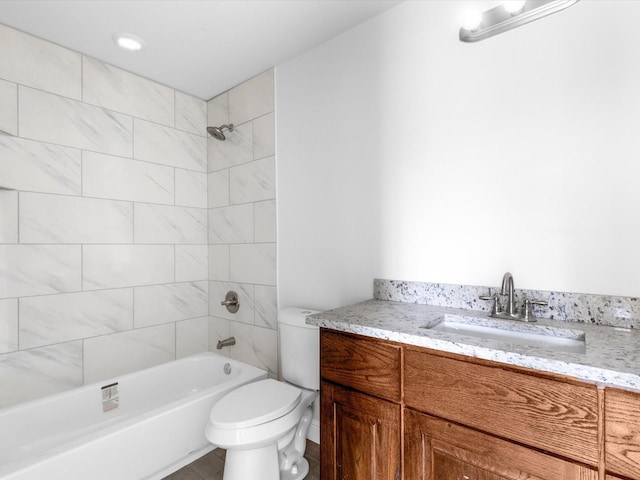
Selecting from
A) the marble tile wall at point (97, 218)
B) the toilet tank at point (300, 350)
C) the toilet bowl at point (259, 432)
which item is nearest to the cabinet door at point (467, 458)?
the toilet bowl at point (259, 432)

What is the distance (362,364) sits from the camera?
1.29m

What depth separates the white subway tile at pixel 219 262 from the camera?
103 inches

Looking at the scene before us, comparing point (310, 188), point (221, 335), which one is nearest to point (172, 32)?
point (310, 188)

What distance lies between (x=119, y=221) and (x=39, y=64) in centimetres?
96

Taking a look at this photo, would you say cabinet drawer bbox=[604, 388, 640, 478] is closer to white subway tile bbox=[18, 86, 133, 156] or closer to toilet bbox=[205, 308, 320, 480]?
toilet bbox=[205, 308, 320, 480]

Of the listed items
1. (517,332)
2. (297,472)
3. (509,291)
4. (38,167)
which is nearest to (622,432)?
(517,332)

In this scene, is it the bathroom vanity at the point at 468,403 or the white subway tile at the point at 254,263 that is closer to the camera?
the bathroom vanity at the point at 468,403

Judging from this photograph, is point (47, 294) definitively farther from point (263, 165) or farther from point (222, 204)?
point (263, 165)

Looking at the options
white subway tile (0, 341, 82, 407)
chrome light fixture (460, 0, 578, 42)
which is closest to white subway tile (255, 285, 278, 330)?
white subway tile (0, 341, 82, 407)

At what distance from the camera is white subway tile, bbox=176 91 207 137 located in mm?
2615

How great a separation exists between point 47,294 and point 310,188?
1.62m

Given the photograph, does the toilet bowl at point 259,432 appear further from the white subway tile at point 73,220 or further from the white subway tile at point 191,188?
the white subway tile at point 191,188

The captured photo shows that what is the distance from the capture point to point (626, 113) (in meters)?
1.21

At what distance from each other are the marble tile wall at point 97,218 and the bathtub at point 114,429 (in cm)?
22
